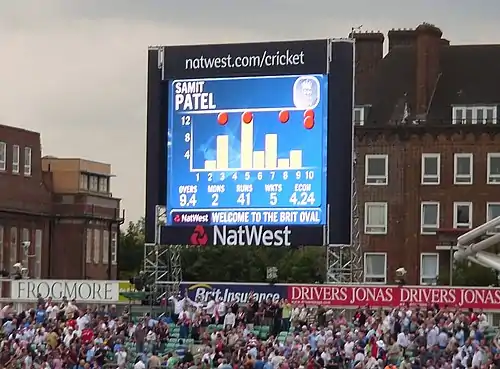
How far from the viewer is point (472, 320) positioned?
3659 centimetres

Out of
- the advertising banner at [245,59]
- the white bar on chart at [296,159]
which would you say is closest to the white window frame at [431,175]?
the advertising banner at [245,59]

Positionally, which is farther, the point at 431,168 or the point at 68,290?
the point at 431,168

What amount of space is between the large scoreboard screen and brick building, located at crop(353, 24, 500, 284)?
25.6m

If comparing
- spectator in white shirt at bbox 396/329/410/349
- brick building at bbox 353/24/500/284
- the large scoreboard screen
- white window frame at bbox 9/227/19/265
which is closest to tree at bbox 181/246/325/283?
brick building at bbox 353/24/500/284

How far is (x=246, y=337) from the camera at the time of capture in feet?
124

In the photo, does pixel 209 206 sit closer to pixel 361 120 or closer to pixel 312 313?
pixel 312 313

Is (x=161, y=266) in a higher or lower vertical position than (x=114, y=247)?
lower

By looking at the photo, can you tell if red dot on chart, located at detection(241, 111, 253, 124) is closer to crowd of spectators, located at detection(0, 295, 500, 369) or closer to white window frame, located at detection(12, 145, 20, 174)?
crowd of spectators, located at detection(0, 295, 500, 369)

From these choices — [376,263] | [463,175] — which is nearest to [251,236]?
[376,263]

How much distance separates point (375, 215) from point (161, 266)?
2648 centimetres

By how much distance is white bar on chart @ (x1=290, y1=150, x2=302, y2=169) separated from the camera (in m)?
39.9

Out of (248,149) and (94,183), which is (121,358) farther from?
(94,183)

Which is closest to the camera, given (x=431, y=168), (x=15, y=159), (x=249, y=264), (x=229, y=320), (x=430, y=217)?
(x=229, y=320)

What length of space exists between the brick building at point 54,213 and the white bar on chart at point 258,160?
3602 cm
